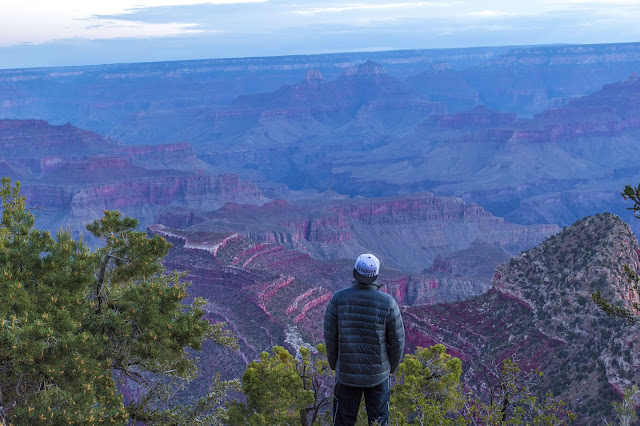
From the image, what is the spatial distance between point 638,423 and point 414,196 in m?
96.0

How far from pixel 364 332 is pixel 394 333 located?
48 cm

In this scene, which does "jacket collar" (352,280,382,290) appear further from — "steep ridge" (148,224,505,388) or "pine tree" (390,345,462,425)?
"steep ridge" (148,224,505,388)

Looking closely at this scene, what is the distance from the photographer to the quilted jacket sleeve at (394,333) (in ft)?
34.5

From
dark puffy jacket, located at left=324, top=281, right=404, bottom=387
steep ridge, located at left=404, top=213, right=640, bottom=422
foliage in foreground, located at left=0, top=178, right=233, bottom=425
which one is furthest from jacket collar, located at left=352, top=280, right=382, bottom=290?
steep ridge, located at left=404, top=213, right=640, bottom=422

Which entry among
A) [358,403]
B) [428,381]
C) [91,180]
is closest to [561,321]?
[428,381]

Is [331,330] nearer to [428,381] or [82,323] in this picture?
[82,323]

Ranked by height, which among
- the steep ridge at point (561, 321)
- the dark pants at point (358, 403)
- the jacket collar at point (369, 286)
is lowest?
the steep ridge at point (561, 321)

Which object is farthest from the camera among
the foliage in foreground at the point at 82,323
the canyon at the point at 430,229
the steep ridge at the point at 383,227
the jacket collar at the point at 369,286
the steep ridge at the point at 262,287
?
the steep ridge at the point at 383,227

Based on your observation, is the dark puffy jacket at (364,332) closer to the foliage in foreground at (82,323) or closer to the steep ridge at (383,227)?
the foliage in foreground at (82,323)

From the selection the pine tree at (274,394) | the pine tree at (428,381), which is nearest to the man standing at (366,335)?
the pine tree at (428,381)

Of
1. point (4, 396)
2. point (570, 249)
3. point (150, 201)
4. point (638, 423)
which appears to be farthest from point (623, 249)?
point (150, 201)

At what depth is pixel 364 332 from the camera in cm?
1062

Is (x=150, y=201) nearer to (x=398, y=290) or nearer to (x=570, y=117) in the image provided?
(x=398, y=290)

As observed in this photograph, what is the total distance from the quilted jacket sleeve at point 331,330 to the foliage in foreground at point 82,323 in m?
4.54
